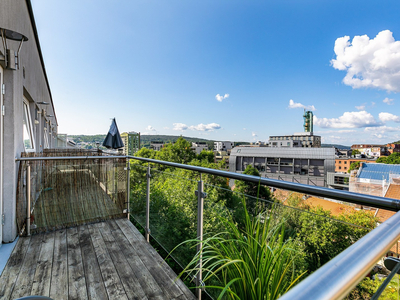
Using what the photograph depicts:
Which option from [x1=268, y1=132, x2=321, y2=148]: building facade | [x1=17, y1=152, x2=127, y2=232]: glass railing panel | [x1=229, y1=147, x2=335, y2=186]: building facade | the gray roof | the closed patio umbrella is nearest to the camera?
[x1=17, y1=152, x2=127, y2=232]: glass railing panel

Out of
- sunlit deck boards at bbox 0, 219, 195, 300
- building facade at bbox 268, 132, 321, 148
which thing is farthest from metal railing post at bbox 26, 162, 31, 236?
building facade at bbox 268, 132, 321, 148

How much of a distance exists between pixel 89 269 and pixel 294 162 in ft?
168

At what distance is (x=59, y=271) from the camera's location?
87.7 inches

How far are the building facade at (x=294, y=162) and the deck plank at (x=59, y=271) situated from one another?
155 ft

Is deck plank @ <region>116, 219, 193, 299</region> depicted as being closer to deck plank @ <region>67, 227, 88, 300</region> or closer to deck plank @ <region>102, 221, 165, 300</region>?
deck plank @ <region>102, 221, 165, 300</region>

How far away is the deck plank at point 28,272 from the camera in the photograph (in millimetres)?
1913

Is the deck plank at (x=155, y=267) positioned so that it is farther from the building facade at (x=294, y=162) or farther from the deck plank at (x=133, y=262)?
the building facade at (x=294, y=162)

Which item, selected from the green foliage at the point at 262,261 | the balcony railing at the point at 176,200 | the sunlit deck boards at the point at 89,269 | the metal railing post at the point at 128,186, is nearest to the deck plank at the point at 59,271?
the sunlit deck boards at the point at 89,269

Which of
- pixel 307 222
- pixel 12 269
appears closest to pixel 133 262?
pixel 12 269

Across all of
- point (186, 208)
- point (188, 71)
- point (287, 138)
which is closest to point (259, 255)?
point (186, 208)

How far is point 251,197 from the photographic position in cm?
139

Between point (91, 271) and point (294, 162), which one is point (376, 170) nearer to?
point (294, 162)

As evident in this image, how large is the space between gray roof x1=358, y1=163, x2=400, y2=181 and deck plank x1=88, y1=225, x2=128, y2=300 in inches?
1506

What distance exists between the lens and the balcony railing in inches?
14.1
